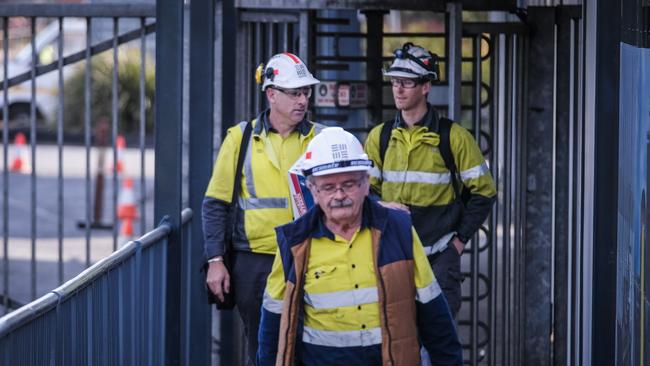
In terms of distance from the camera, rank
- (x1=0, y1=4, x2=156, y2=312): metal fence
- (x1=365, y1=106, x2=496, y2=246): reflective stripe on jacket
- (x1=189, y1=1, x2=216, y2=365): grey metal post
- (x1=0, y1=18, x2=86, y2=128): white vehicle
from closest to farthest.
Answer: (x1=365, y1=106, x2=496, y2=246): reflective stripe on jacket
(x1=189, y1=1, x2=216, y2=365): grey metal post
(x1=0, y1=4, x2=156, y2=312): metal fence
(x1=0, y1=18, x2=86, y2=128): white vehicle

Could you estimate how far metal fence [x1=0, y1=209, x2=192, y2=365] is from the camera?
4.58m

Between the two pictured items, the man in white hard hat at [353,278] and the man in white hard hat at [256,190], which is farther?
the man in white hard hat at [256,190]

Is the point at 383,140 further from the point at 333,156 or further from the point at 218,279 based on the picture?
the point at 333,156

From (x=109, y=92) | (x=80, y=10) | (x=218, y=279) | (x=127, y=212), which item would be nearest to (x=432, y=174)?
(x=218, y=279)

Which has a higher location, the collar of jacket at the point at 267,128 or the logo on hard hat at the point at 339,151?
the collar of jacket at the point at 267,128

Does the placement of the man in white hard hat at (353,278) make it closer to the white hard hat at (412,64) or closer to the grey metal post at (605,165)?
the grey metal post at (605,165)

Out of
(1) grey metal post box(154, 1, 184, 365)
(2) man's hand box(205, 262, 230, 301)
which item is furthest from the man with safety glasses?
(1) grey metal post box(154, 1, 184, 365)

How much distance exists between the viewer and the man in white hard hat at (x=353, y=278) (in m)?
5.20

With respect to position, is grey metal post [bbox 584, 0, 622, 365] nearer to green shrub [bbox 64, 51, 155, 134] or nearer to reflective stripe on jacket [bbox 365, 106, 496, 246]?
reflective stripe on jacket [bbox 365, 106, 496, 246]

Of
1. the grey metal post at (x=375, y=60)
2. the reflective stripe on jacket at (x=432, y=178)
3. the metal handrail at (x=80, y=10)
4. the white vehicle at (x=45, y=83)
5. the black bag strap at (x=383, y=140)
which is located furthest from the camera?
the white vehicle at (x=45, y=83)

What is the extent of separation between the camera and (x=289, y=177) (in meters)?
7.11

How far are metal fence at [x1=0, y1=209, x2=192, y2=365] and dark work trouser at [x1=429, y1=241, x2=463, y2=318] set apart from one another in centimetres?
132

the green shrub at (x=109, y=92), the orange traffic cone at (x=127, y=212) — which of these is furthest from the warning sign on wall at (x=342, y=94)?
the green shrub at (x=109, y=92)

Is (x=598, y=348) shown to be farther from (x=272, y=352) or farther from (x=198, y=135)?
(x=198, y=135)
